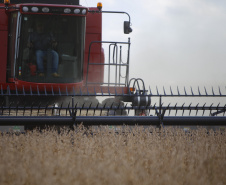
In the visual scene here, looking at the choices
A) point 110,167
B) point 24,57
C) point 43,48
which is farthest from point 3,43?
point 110,167

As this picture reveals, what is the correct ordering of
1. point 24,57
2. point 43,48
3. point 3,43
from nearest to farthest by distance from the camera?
1. point 43,48
2. point 24,57
3. point 3,43

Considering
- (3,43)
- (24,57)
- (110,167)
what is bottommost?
(110,167)

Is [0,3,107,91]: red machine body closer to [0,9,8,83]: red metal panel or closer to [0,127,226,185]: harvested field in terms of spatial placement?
[0,9,8,83]: red metal panel

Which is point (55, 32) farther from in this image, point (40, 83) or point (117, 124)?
point (117, 124)

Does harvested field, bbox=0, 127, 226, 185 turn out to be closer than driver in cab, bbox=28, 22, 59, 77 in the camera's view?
Yes

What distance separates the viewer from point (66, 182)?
1843 millimetres

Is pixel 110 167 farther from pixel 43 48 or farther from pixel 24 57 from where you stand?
pixel 24 57

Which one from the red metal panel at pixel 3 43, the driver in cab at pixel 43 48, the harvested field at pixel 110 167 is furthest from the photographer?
the red metal panel at pixel 3 43

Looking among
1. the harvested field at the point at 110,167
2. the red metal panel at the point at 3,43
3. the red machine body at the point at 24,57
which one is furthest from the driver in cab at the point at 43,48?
the harvested field at the point at 110,167

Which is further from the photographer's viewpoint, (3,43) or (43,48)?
(3,43)

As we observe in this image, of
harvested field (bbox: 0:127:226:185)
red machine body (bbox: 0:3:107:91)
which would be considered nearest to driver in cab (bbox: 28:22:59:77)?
red machine body (bbox: 0:3:107:91)

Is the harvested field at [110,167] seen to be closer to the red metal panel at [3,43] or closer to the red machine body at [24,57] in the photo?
the red machine body at [24,57]

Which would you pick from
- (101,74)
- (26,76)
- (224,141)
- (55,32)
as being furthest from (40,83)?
(224,141)

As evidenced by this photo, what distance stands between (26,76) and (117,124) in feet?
8.14
